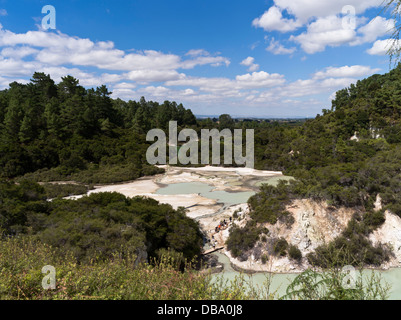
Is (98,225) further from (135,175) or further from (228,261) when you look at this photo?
(135,175)

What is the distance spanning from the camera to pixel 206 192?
29.3 m

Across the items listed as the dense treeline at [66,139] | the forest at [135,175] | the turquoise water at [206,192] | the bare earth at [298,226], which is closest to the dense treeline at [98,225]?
the forest at [135,175]

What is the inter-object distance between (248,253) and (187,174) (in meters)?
25.0

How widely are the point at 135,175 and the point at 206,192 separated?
14.1 m

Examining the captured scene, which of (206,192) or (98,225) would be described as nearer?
(98,225)

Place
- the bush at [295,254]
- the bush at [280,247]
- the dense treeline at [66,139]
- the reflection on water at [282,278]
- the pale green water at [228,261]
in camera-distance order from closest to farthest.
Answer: the reflection on water at [282,278] → the pale green water at [228,261] → the bush at [295,254] → the bush at [280,247] → the dense treeline at [66,139]

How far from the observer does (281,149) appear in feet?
154

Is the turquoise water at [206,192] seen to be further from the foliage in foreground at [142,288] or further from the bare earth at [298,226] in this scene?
the foliage in foreground at [142,288]

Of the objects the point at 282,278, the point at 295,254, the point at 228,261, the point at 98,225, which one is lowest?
the point at 228,261

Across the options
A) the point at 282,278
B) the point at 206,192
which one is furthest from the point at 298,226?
the point at 206,192

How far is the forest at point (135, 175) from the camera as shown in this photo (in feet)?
40.7

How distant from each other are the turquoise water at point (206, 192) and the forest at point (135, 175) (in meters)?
6.12
